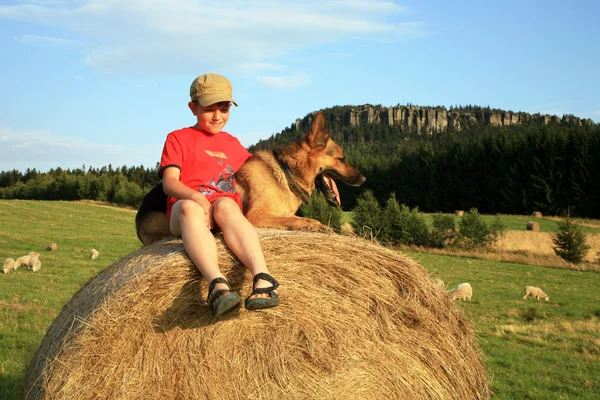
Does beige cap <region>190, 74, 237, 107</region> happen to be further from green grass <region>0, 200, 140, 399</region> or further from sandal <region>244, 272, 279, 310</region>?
green grass <region>0, 200, 140, 399</region>

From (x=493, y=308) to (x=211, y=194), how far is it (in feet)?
39.0

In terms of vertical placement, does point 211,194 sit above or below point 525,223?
above

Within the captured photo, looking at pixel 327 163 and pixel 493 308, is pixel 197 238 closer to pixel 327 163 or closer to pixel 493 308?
pixel 327 163

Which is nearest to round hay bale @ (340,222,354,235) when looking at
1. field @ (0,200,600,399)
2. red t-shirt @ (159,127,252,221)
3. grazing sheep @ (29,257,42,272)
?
field @ (0,200,600,399)

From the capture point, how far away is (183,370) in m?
3.49

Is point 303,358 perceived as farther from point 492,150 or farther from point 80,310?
point 492,150

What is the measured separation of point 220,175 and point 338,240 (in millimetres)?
994

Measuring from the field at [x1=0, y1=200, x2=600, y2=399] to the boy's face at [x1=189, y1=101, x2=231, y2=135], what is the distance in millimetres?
2031

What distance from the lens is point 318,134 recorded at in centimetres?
484

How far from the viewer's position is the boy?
10.9 ft

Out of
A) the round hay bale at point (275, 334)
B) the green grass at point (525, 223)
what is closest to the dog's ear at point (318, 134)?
the round hay bale at point (275, 334)

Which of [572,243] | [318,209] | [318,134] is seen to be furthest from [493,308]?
[572,243]

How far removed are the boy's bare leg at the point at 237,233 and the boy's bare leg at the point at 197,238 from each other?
103 mm

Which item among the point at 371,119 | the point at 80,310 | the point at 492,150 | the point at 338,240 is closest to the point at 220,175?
the point at 338,240
